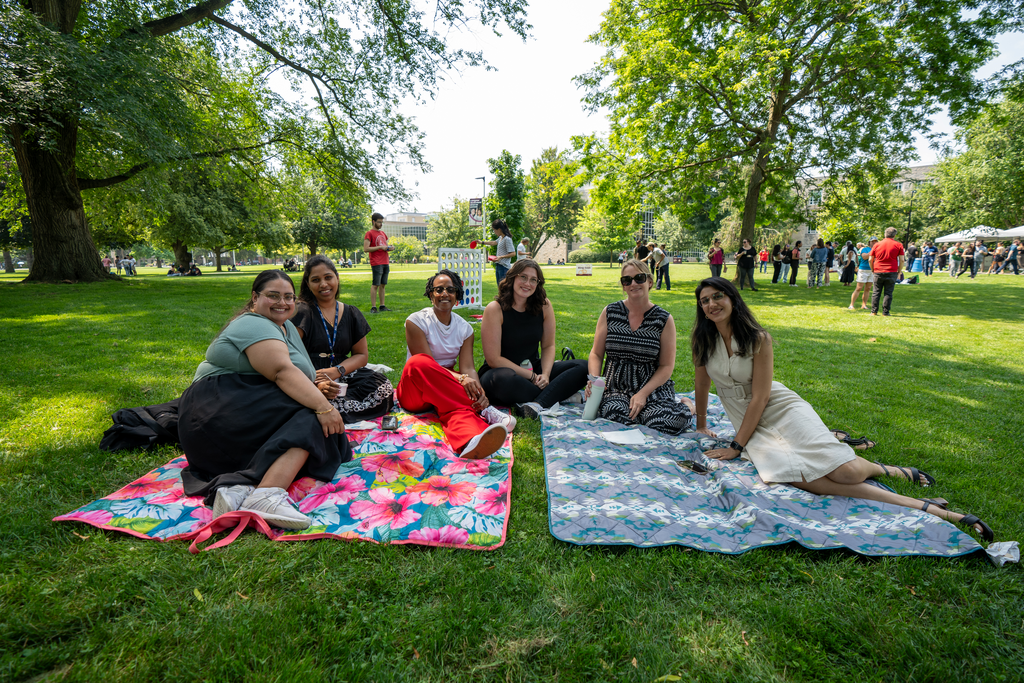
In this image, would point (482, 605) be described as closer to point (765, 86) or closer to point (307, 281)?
point (307, 281)

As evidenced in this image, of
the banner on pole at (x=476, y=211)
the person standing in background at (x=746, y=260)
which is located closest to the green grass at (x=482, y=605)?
the banner on pole at (x=476, y=211)

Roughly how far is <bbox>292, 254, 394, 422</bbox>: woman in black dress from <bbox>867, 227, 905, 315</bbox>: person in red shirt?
11.2 meters

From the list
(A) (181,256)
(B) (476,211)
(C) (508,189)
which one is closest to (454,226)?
(C) (508,189)

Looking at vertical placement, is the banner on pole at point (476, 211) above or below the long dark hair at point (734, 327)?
above

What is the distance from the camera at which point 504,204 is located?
39.7 m

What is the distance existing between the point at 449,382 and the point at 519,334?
1096mm

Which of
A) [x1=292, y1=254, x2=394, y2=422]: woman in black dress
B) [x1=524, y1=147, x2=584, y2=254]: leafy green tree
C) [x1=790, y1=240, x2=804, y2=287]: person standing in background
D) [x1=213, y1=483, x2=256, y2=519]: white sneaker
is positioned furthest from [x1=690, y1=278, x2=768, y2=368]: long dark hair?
[x1=524, y1=147, x2=584, y2=254]: leafy green tree

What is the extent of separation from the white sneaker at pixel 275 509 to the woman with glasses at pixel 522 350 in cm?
244

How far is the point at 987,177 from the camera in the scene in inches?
1239

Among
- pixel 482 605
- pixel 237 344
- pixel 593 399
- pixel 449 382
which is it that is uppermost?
pixel 237 344

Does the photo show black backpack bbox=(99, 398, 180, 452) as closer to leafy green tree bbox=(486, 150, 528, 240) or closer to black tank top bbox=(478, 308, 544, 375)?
black tank top bbox=(478, 308, 544, 375)

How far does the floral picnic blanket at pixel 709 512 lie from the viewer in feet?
7.99

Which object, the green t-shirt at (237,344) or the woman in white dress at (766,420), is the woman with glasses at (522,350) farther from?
the green t-shirt at (237,344)

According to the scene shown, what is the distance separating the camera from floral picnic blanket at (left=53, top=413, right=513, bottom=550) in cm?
244
